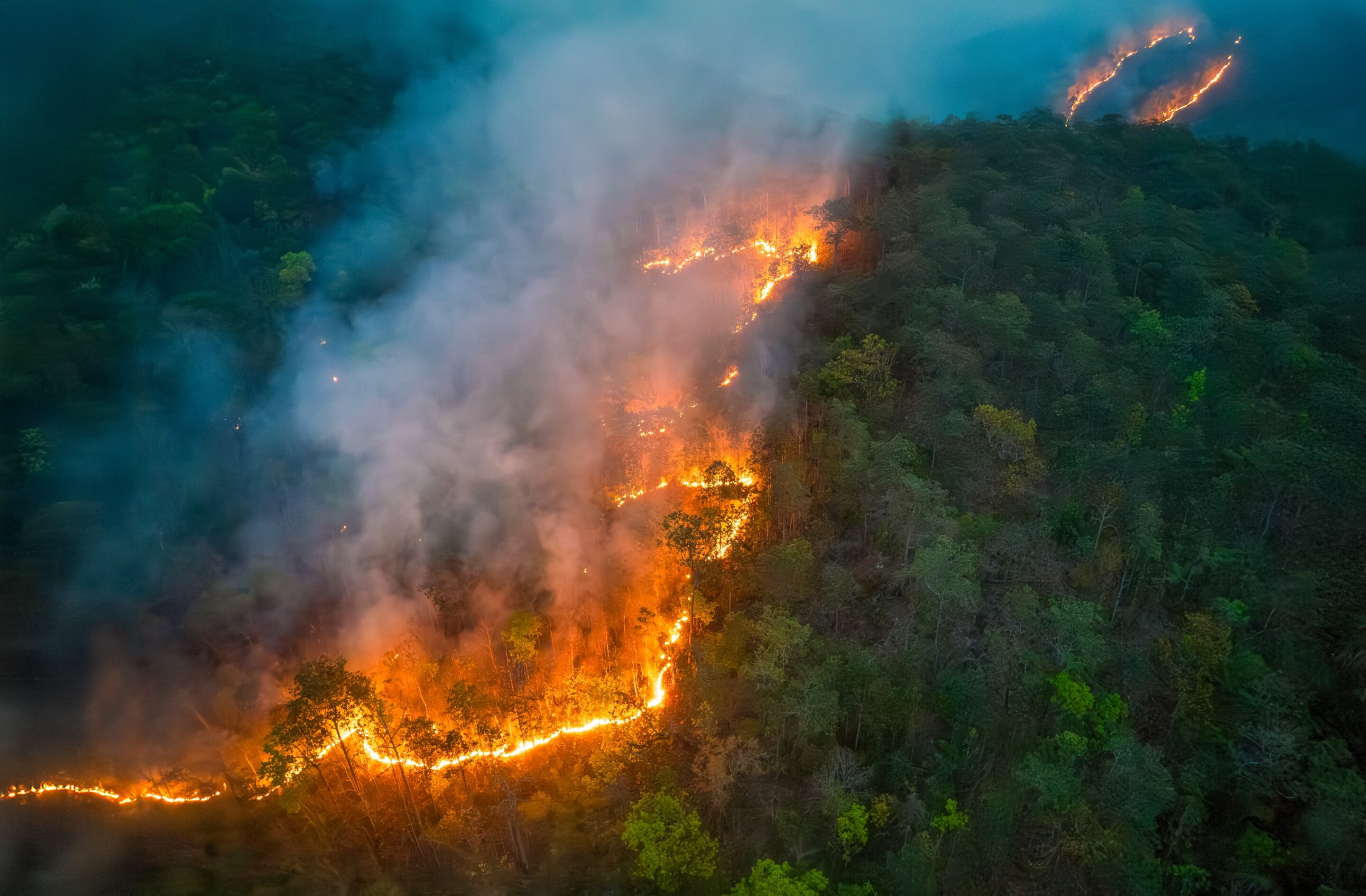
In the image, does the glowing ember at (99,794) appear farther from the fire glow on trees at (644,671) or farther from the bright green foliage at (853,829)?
the bright green foliage at (853,829)

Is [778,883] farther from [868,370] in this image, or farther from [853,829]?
[868,370]

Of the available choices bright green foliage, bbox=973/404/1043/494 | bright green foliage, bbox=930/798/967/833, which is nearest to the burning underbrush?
bright green foliage, bbox=930/798/967/833

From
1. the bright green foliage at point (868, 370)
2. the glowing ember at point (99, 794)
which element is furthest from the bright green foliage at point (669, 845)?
the bright green foliage at point (868, 370)

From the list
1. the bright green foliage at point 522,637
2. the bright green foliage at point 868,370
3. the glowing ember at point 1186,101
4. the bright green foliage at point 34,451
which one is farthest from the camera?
the glowing ember at point 1186,101

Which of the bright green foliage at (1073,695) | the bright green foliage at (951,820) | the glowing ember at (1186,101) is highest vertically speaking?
the glowing ember at (1186,101)

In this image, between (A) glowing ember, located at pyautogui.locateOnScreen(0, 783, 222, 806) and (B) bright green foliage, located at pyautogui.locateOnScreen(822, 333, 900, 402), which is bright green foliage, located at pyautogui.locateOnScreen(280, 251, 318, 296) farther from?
(B) bright green foliage, located at pyautogui.locateOnScreen(822, 333, 900, 402)

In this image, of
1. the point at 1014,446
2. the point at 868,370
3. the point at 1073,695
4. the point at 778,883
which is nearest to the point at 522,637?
the point at 778,883
